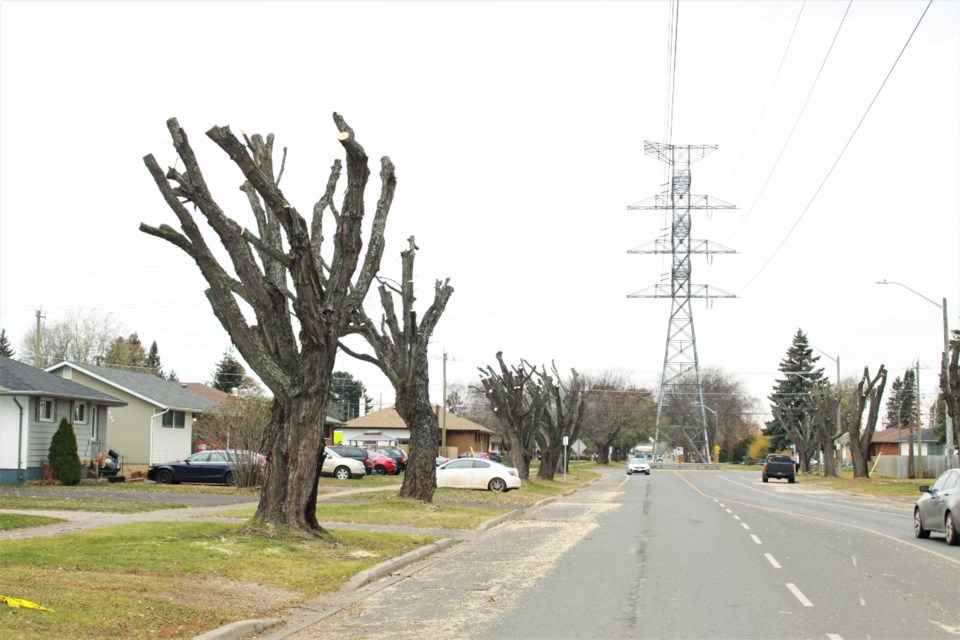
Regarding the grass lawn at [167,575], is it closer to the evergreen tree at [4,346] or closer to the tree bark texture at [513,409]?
the tree bark texture at [513,409]

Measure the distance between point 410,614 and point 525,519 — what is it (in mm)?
15397

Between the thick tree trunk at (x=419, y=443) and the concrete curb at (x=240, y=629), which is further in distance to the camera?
the thick tree trunk at (x=419, y=443)

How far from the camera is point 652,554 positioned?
17.3 meters

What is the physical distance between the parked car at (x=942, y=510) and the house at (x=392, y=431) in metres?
60.0

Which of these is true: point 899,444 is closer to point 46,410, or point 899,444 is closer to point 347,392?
point 347,392

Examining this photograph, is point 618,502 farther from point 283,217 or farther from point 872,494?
point 283,217

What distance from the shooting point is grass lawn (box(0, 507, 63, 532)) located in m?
18.1

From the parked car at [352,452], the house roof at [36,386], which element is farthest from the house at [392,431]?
the house roof at [36,386]

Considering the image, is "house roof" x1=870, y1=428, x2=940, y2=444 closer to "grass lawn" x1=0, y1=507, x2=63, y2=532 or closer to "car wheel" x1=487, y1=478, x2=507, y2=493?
"car wheel" x1=487, y1=478, x2=507, y2=493

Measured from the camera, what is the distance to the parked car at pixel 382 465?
53719mm

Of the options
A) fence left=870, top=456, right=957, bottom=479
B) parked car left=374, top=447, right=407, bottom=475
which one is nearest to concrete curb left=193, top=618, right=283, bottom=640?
parked car left=374, top=447, right=407, bottom=475

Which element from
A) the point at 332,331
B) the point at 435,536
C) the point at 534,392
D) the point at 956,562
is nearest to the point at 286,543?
the point at 332,331

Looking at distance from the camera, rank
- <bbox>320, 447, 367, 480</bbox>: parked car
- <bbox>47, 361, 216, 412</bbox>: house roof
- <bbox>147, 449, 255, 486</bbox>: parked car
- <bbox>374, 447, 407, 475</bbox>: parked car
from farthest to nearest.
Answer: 1. <bbox>374, 447, 407, 475</bbox>: parked car
2. <bbox>47, 361, 216, 412</bbox>: house roof
3. <bbox>320, 447, 367, 480</bbox>: parked car
4. <bbox>147, 449, 255, 486</bbox>: parked car

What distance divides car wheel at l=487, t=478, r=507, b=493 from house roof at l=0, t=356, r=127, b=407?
14.9m
